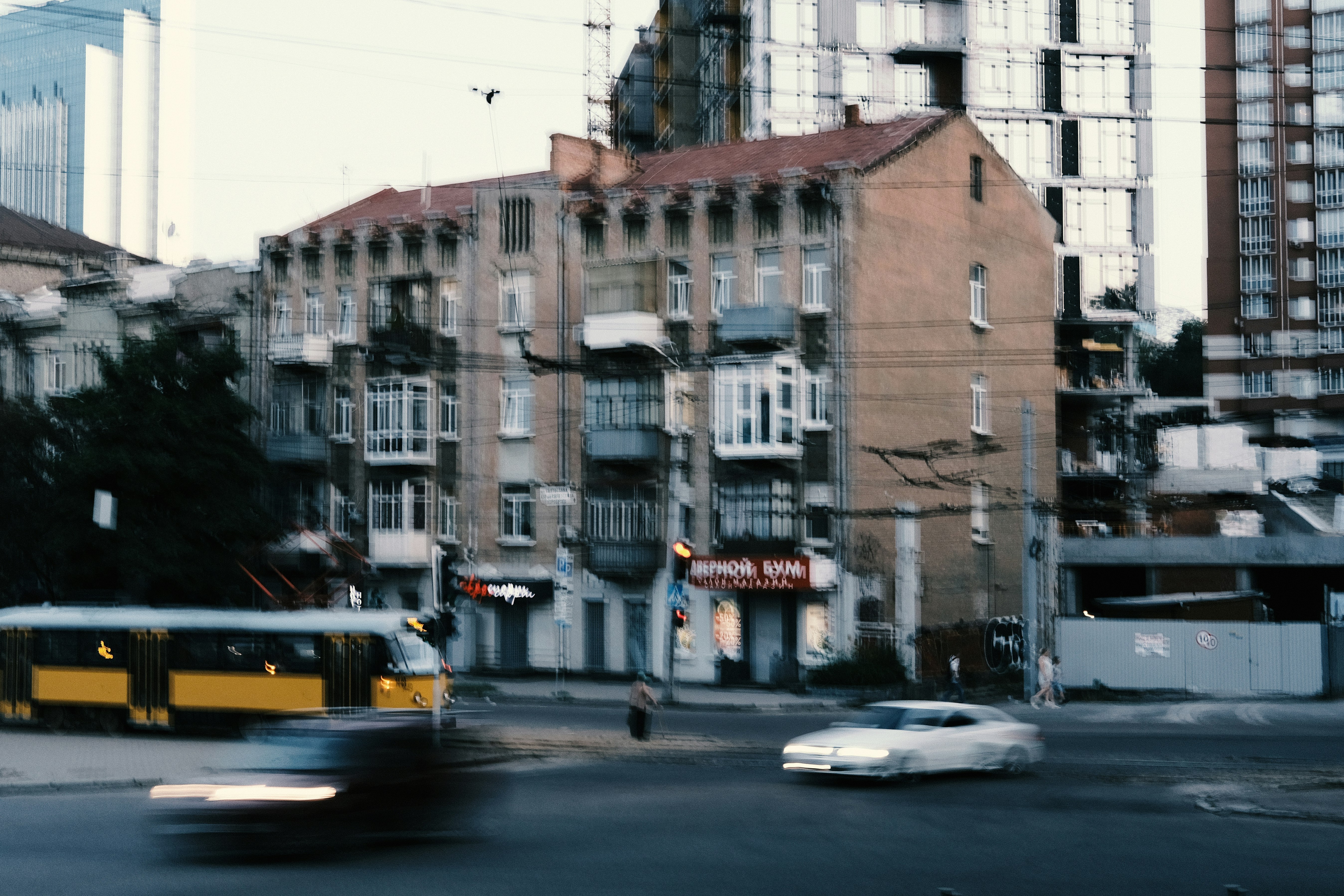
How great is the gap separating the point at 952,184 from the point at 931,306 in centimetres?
409

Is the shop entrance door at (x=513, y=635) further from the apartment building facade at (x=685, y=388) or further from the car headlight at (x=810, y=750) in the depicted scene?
the car headlight at (x=810, y=750)

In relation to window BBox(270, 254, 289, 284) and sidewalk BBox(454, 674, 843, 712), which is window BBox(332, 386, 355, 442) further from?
sidewalk BBox(454, 674, 843, 712)

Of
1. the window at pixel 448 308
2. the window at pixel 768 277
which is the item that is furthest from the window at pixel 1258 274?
the window at pixel 448 308

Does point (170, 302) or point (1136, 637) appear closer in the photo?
point (1136, 637)

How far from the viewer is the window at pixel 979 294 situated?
158ft

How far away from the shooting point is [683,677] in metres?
44.9

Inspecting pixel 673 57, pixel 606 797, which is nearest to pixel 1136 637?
pixel 606 797

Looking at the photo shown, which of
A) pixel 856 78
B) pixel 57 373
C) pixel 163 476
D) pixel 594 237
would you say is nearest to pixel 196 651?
pixel 163 476

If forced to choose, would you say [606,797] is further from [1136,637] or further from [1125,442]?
[1125,442]

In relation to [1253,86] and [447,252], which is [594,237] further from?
[1253,86]

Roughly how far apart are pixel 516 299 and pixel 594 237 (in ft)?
11.2

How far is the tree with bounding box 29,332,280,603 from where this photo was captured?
149 feet

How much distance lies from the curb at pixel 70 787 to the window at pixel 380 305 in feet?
101

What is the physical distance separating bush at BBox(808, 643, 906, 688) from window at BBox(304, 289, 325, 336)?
865 inches
